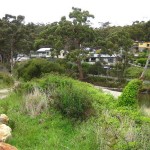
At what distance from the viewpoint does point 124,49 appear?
3559cm

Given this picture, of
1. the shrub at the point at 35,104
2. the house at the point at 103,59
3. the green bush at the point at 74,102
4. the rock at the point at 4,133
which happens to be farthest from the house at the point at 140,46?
the rock at the point at 4,133

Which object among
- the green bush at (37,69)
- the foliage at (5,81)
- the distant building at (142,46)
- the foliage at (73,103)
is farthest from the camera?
the distant building at (142,46)

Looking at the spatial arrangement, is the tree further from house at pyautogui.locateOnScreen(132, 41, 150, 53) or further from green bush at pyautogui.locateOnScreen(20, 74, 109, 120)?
green bush at pyautogui.locateOnScreen(20, 74, 109, 120)

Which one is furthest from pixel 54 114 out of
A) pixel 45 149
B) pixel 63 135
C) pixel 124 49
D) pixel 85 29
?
pixel 124 49

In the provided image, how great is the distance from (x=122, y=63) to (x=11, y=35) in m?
14.2

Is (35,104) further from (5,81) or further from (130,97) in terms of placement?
(5,81)

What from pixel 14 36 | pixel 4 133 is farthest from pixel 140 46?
pixel 4 133

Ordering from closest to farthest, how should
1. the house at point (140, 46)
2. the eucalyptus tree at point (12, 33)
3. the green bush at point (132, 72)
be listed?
the green bush at point (132, 72)
the eucalyptus tree at point (12, 33)
the house at point (140, 46)

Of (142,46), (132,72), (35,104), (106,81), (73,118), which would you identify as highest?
(142,46)

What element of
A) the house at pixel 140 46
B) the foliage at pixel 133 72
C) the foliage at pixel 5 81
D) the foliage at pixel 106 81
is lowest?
the foliage at pixel 106 81

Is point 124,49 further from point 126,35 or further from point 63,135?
point 63,135

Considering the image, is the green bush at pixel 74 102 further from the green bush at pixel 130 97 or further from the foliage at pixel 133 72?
the foliage at pixel 133 72

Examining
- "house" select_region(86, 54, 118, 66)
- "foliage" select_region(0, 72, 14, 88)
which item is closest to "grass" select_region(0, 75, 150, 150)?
"foliage" select_region(0, 72, 14, 88)

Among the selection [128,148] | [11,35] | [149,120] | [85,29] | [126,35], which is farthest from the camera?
[11,35]
